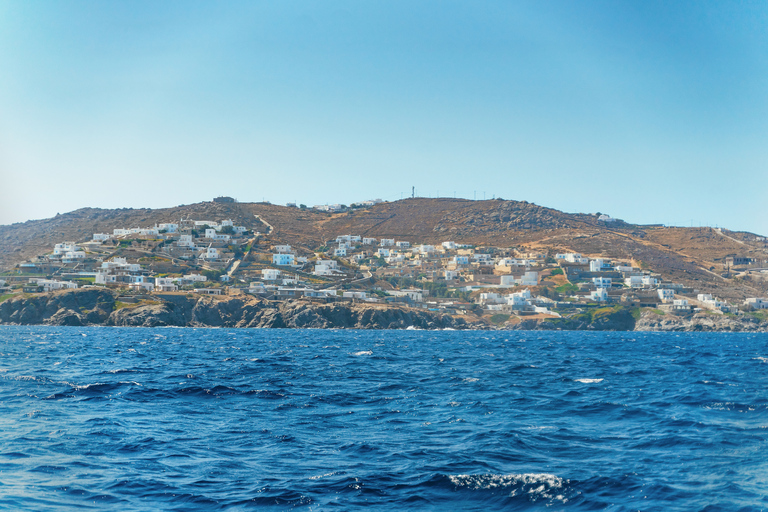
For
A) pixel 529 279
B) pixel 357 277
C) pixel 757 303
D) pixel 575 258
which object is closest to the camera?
pixel 757 303

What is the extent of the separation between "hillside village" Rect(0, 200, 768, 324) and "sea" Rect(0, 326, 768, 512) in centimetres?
10690

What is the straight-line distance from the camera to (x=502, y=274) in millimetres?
175125

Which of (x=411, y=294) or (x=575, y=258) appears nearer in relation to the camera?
(x=411, y=294)

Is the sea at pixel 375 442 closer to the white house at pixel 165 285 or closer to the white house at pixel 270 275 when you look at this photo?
the white house at pixel 165 285

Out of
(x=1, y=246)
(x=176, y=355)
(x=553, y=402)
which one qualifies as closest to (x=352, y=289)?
(x=1, y=246)

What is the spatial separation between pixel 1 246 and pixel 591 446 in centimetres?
18207

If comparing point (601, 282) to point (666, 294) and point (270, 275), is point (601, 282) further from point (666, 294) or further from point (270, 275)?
point (270, 275)

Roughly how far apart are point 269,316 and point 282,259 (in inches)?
1809

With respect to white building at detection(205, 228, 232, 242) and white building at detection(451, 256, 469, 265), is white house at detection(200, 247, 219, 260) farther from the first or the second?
white building at detection(451, 256, 469, 265)

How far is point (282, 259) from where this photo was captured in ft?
566

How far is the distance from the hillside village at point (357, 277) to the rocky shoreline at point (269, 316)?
13.5 feet

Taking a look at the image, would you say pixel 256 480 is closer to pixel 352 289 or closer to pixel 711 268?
pixel 352 289

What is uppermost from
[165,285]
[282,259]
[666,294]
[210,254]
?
[210,254]

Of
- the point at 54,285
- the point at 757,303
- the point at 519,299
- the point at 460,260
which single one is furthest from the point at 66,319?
the point at 757,303
